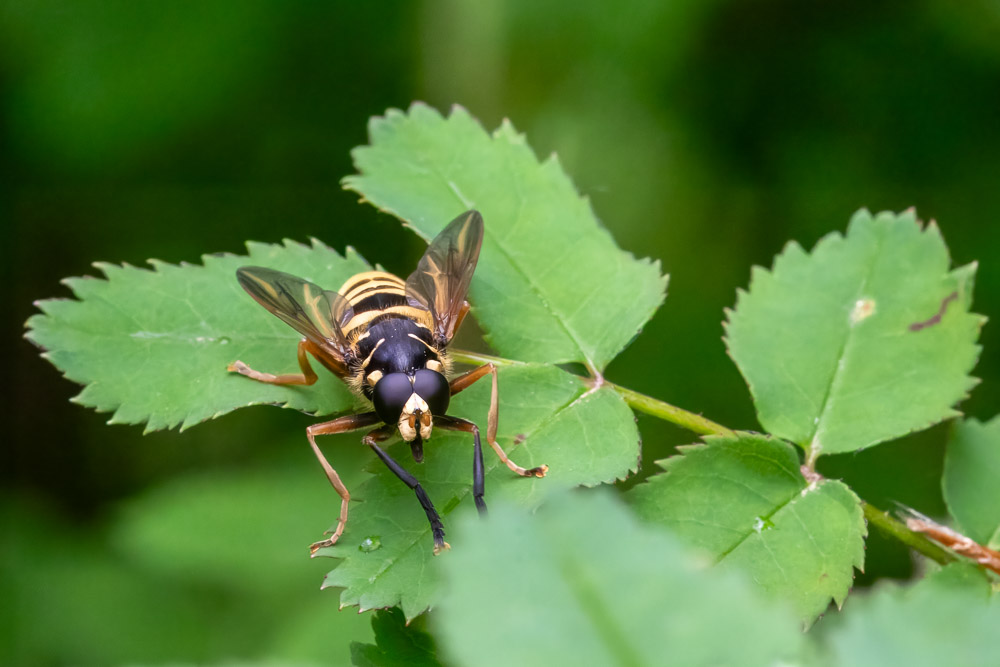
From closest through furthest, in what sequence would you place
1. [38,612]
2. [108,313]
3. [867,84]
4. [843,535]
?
[843,535] → [108,313] → [38,612] → [867,84]

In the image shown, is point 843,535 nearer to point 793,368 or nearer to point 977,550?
point 977,550

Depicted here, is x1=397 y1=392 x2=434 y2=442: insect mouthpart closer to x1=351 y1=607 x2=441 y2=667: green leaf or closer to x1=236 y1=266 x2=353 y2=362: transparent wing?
x1=236 y1=266 x2=353 y2=362: transparent wing

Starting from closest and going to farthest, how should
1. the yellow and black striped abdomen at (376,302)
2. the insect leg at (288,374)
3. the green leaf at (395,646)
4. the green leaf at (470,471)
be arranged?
1. the green leaf at (395,646)
2. the green leaf at (470,471)
3. the insect leg at (288,374)
4. the yellow and black striped abdomen at (376,302)

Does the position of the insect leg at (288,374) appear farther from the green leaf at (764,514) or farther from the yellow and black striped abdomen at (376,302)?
the green leaf at (764,514)

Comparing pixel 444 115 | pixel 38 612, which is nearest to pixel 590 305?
pixel 444 115

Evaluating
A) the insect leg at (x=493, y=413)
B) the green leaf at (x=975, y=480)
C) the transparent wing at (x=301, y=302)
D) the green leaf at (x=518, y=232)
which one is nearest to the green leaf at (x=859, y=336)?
the green leaf at (x=975, y=480)

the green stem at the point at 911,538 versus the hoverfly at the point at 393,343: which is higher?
the hoverfly at the point at 393,343
